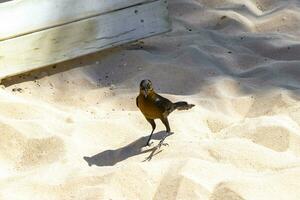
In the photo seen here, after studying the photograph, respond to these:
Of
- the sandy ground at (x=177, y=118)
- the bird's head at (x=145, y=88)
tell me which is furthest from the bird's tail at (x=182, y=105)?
the bird's head at (x=145, y=88)

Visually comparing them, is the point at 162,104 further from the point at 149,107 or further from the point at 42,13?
the point at 42,13

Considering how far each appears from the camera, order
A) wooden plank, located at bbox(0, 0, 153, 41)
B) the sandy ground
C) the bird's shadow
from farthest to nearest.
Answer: wooden plank, located at bbox(0, 0, 153, 41) < the bird's shadow < the sandy ground

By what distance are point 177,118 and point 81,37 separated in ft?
3.55

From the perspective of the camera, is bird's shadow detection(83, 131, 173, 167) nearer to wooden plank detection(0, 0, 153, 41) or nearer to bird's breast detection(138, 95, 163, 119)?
bird's breast detection(138, 95, 163, 119)

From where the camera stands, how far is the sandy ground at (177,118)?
3168mm

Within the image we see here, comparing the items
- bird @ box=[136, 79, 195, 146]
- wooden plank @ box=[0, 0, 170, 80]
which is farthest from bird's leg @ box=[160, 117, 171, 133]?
wooden plank @ box=[0, 0, 170, 80]

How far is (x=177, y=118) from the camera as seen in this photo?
401cm

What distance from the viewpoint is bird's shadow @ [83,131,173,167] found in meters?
3.56

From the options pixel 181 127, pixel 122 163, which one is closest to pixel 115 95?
pixel 181 127

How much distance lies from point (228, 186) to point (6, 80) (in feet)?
6.51

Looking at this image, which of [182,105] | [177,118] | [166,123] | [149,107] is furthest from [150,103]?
[177,118]

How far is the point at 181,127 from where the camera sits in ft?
12.8

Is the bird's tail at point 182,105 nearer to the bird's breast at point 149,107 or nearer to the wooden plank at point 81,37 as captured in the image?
the bird's breast at point 149,107

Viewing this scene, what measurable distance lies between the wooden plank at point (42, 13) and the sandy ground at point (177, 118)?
31 cm
